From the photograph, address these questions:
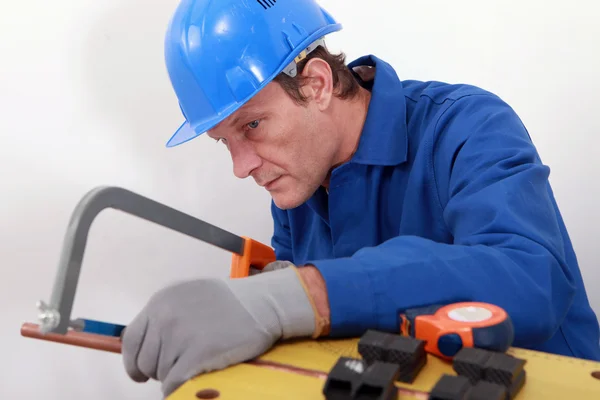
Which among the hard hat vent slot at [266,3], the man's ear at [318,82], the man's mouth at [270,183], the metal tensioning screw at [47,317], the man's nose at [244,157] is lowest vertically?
the metal tensioning screw at [47,317]

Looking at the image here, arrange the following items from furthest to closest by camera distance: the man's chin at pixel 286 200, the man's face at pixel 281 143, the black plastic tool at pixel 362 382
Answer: the man's chin at pixel 286 200 → the man's face at pixel 281 143 → the black plastic tool at pixel 362 382

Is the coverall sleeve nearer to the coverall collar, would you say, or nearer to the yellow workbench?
the yellow workbench

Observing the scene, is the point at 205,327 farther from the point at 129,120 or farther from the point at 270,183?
the point at 129,120

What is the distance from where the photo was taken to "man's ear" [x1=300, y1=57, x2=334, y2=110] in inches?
46.0

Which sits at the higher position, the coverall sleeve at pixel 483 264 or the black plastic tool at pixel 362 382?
the coverall sleeve at pixel 483 264

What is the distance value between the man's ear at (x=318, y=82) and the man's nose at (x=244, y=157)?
0.42 feet

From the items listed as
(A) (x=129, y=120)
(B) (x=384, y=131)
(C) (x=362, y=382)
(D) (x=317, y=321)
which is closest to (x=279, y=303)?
(D) (x=317, y=321)

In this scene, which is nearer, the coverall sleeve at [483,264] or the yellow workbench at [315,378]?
the yellow workbench at [315,378]

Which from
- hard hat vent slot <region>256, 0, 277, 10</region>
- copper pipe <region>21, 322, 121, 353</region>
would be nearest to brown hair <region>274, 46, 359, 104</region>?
hard hat vent slot <region>256, 0, 277, 10</region>

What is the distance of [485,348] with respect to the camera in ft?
2.33

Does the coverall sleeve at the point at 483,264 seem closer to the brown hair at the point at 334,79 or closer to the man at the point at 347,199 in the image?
the man at the point at 347,199

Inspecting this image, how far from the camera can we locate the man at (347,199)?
75 centimetres

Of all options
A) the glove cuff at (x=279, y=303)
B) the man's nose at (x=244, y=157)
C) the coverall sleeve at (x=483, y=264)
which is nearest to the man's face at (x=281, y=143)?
the man's nose at (x=244, y=157)

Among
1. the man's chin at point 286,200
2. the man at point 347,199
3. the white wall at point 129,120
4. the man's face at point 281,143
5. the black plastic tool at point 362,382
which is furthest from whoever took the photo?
the white wall at point 129,120
